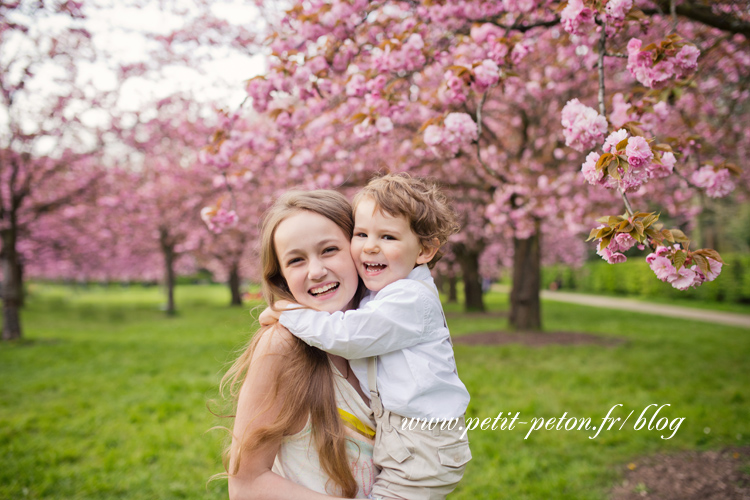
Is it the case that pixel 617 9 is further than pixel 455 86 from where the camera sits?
No

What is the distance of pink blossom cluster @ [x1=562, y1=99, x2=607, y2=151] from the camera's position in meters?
1.79

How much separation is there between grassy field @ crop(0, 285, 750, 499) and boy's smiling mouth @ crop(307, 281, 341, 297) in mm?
631

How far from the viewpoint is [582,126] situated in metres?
1.81

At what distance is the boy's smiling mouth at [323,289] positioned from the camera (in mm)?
1589

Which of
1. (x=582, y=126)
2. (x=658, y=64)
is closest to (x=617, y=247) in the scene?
(x=582, y=126)

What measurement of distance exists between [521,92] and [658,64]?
17.7 ft

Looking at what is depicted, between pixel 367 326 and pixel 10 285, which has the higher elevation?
pixel 367 326

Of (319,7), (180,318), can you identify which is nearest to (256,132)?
(319,7)

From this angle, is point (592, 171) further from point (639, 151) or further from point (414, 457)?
point (414, 457)

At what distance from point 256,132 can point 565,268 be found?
27.2 meters

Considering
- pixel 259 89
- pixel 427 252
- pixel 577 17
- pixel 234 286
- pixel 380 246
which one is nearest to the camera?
pixel 380 246

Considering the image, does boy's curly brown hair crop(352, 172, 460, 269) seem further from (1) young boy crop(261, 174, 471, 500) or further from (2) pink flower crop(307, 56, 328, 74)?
(2) pink flower crop(307, 56, 328, 74)

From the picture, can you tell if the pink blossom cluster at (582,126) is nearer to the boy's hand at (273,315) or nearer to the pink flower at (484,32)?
the pink flower at (484,32)

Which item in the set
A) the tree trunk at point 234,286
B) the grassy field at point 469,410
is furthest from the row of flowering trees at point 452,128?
the tree trunk at point 234,286
